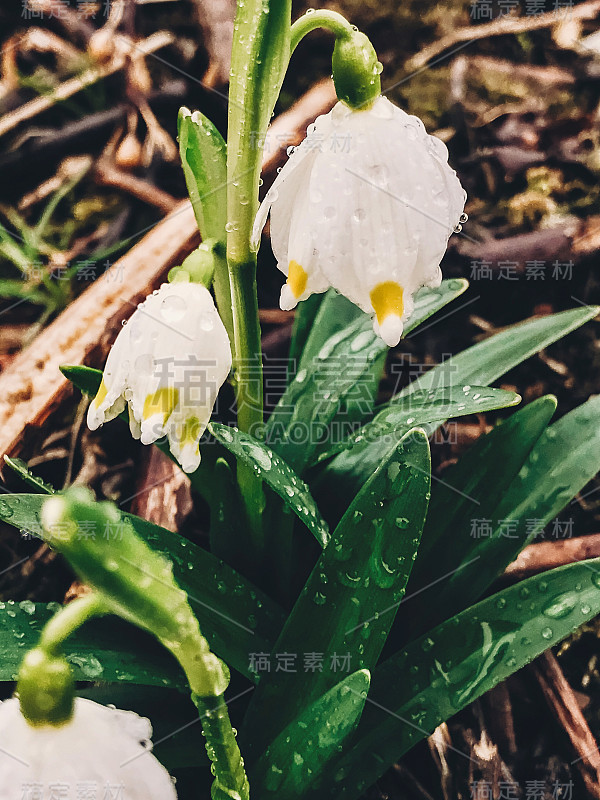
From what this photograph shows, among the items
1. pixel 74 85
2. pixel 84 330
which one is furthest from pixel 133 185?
pixel 84 330

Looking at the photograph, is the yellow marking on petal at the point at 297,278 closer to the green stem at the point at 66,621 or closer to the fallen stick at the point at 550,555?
the green stem at the point at 66,621

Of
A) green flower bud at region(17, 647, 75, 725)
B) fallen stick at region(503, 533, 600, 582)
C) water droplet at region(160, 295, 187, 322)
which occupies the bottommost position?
green flower bud at region(17, 647, 75, 725)

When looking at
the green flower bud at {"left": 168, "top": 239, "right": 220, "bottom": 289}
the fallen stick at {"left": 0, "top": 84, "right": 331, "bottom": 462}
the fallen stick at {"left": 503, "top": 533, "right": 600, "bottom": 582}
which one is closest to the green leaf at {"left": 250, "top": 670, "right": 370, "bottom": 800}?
the green flower bud at {"left": 168, "top": 239, "right": 220, "bottom": 289}

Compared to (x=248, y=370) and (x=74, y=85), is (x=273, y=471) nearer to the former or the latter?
(x=248, y=370)

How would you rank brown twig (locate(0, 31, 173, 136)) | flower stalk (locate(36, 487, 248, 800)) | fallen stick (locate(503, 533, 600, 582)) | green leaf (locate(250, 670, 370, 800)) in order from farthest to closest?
1. brown twig (locate(0, 31, 173, 136))
2. fallen stick (locate(503, 533, 600, 582))
3. green leaf (locate(250, 670, 370, 800))
4. flower stalk (locate(36, 487, 248, 800))

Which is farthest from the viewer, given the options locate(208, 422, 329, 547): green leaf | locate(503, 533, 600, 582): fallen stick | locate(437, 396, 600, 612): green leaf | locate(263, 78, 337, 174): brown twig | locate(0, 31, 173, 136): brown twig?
locate(0, 31, 173, 136): brown twig

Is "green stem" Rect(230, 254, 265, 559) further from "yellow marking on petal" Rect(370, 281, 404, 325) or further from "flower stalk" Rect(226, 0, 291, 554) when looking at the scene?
"yellow marking on petal" Rect(370, 281, 404, 325)

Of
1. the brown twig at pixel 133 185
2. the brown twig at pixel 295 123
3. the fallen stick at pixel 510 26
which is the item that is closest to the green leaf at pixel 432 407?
the brown twig at pixel 295 123
